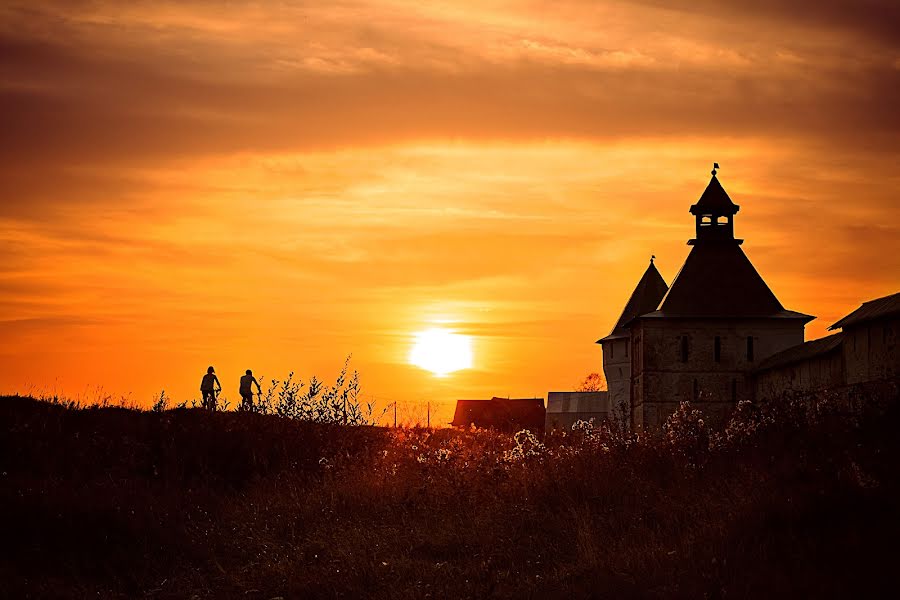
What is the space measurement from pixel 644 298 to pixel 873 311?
3435 centimetres

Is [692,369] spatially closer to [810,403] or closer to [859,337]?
[859,337]

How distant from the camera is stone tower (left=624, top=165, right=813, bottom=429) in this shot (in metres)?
46.5

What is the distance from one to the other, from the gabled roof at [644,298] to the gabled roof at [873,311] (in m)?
31.8

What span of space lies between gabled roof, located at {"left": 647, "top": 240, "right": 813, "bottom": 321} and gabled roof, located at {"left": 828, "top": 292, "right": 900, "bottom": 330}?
2080cm

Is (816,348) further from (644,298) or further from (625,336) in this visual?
(644,298)

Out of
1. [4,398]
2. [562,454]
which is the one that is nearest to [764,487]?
[562,454]

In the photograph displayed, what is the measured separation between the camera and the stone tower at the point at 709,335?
46.5 meters

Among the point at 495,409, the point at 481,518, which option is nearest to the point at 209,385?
the point at 481,518

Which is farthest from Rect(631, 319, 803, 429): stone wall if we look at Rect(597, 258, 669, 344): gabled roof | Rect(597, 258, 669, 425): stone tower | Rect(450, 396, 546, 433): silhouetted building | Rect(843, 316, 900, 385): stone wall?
Rect(450, 396, 546, 433): silhouetted building

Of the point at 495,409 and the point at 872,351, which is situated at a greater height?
the point at 495,409

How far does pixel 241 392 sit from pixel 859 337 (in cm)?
1505

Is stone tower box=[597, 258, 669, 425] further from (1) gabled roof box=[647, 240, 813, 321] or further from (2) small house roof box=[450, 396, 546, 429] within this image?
(2) small house roof box=[450, 396, 546, 429]

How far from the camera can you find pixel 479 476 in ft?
43.4

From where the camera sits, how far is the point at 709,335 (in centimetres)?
4688
